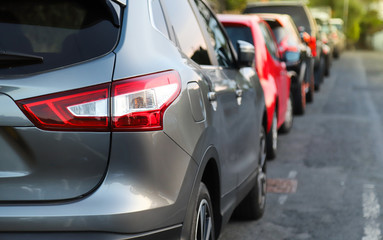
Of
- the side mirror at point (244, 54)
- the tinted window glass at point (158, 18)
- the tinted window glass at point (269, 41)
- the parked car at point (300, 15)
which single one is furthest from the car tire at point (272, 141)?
the parked car at point (300, 15)

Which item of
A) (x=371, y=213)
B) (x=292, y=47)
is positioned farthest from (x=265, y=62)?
(x=292, y=47)

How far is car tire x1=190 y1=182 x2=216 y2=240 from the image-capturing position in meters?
3.62

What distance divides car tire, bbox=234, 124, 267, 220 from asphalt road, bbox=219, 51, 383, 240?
0.23 feet

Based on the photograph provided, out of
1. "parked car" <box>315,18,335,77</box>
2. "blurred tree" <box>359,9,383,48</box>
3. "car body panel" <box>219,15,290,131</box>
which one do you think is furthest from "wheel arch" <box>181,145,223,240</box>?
"blurred tree" <box>359,9,383,48</box>

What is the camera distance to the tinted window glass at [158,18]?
359 centimetres

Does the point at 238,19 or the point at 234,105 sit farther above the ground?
the point at 234,105

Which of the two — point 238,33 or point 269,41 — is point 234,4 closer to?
point 269,41

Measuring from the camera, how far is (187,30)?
14.0 feet

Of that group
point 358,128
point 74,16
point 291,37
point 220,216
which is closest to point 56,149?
point 74,16

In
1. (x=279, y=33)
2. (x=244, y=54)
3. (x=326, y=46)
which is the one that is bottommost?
(x=326, y=46)

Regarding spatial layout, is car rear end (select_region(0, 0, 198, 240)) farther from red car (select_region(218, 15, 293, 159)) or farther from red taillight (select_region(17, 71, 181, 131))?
red car (select_region(218, 15, 293, 159))

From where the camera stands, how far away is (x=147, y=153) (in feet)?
10.2

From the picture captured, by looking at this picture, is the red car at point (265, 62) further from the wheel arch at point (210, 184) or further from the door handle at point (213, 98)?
the door handle at point (213, 98)

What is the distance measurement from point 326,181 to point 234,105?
324 centimetres
